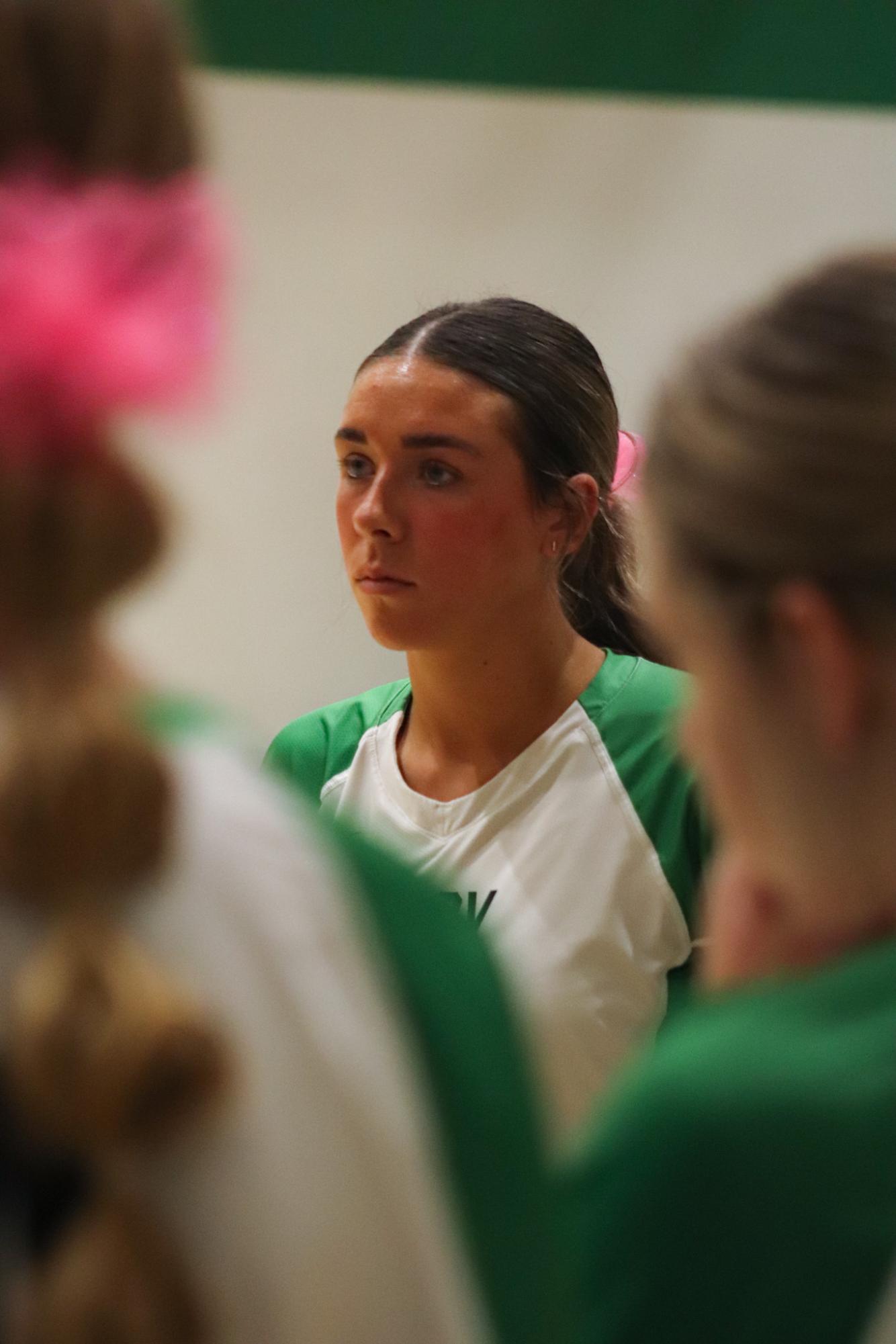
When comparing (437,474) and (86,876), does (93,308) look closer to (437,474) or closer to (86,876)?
(86,876)

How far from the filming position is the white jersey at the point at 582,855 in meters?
1.39

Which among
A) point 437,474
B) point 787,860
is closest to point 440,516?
point 437,474

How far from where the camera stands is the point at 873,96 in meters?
2.36

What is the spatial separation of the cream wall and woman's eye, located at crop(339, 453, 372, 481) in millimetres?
754

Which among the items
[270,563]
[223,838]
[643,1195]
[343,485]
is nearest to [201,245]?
[223,838]

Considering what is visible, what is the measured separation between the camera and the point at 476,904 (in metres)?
1.48

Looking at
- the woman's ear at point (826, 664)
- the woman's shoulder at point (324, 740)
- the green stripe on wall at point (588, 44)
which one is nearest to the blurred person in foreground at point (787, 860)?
the woman's ear at point (826, 664)

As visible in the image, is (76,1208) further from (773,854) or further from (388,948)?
(773,854)

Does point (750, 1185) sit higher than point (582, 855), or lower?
higher

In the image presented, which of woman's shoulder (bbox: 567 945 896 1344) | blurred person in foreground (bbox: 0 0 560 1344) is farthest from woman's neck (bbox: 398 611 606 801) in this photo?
blurred person in foreground (bbox: 0 0 560 1344)

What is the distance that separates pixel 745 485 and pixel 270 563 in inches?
77.0

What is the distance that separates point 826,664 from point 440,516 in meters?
0.99

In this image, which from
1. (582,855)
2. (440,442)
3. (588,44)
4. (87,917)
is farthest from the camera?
(588,44)

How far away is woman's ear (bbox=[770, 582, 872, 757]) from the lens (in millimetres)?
597
